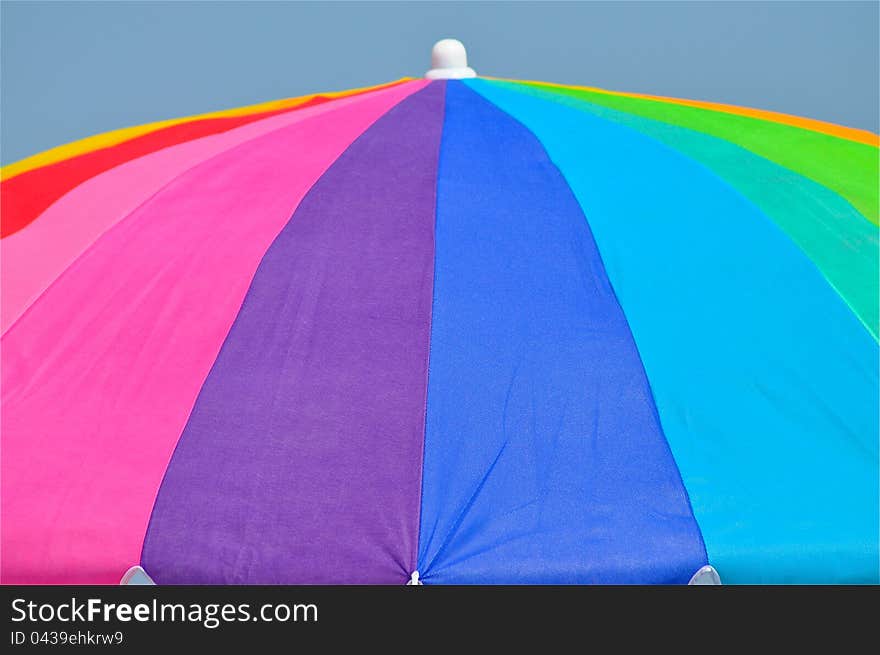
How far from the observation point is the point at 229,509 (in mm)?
3363

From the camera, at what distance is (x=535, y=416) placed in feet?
11.7

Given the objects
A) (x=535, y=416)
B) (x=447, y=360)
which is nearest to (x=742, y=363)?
(x=535, y=416)

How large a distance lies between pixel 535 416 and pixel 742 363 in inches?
26.5

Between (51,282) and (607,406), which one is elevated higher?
(51,282)

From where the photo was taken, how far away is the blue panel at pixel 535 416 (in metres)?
3.26

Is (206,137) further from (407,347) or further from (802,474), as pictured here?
(802,474)

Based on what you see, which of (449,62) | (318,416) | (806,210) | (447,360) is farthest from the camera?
(449,62)

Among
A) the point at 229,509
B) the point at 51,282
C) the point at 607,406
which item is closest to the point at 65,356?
the point at 51,282

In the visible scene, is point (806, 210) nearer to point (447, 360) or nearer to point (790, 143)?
point (790, 143)

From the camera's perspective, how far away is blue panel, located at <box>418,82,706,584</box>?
326 cm

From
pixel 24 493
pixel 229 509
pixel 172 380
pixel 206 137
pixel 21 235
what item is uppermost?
pixel 206 137

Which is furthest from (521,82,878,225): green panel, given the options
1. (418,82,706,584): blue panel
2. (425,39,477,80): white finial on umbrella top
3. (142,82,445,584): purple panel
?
(142,82,445,584): purple panel
